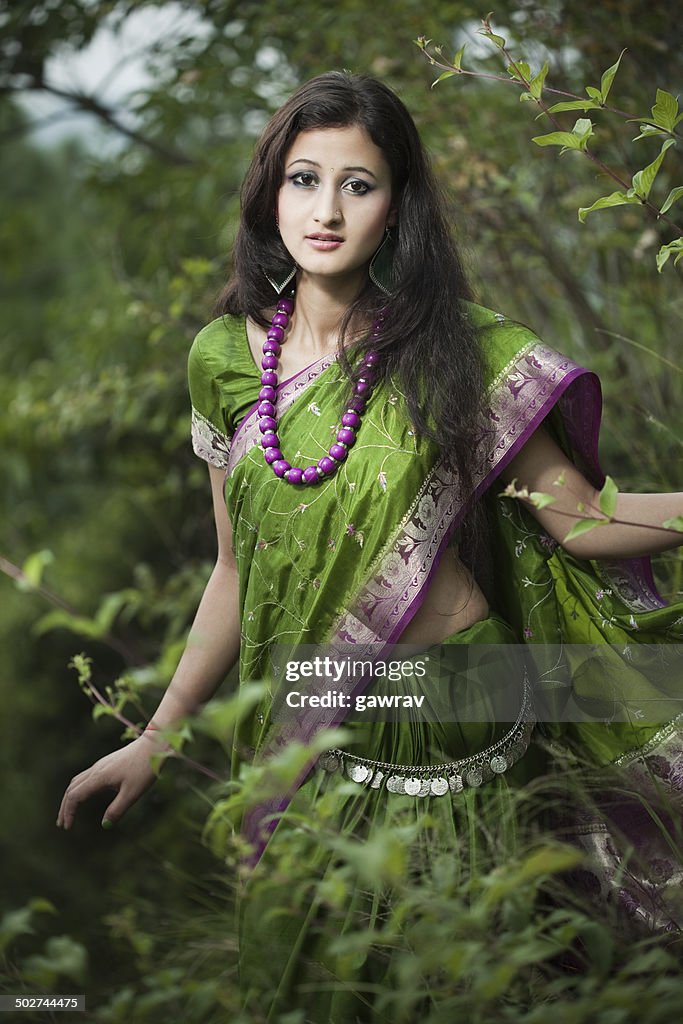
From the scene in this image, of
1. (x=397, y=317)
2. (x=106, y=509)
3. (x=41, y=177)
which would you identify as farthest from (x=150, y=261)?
(x=41, y=177)

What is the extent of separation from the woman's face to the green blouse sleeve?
21cm

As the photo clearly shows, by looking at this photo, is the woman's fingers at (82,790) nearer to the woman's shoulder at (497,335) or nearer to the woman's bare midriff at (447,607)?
the woman's bare midriff at (447,607)

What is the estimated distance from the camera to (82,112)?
3672mm

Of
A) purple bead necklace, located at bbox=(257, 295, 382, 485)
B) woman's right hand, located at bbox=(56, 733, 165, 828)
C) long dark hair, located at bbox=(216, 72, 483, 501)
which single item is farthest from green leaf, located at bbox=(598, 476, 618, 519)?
woman's right hand, located at bbox=(56, 733, 165, 828)

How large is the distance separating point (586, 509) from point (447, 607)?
0.26 metres

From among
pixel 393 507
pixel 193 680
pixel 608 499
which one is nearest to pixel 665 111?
pixel 608 499

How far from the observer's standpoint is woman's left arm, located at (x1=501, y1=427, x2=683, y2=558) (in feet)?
4.64

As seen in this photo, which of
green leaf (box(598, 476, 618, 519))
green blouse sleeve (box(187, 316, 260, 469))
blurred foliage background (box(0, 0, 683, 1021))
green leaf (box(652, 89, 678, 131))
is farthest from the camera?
blurred foliage background (box(0, 0, 683, 1021))

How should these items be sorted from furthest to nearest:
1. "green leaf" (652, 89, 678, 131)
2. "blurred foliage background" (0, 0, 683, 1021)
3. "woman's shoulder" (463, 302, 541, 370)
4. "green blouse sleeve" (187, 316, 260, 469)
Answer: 1. "blurred foliage background" (0, 0, 683, 1021)
2. "green blouse sleeve" (187, 316, 260, 469)
3. "woman's shoulder" (463, 302, 541, 370)
4. "green leaf" (652, 89, 678, 131)

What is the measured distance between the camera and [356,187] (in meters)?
1.50

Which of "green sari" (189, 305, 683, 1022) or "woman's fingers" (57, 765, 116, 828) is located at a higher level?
"green sari" (189, 305, 683, 1022)

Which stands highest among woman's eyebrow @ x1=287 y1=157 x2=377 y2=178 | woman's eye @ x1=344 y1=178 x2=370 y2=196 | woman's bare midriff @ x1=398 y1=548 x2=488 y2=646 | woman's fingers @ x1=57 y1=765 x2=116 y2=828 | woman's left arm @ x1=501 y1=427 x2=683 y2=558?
woman's eyebrow @ x1=287 y1=157 x2=377 y2=178

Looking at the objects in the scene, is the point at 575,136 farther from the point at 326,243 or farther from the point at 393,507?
the point at 393,507

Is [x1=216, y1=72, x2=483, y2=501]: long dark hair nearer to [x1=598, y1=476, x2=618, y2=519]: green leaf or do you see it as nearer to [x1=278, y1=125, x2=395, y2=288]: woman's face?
[x1=278, y1=125, x2=395, y2=288]: woman's face
